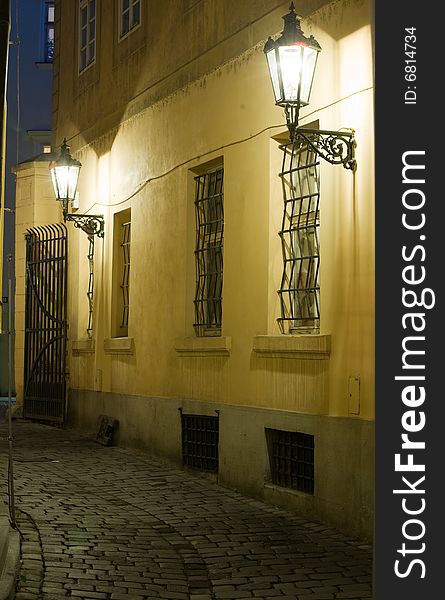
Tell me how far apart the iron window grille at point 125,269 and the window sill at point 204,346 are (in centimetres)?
278

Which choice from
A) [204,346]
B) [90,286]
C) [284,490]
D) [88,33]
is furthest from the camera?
[88,33]

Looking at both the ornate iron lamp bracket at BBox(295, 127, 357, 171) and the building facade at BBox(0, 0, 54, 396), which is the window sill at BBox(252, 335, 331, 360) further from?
the building facade at BBox(0, 0, 54, 396)

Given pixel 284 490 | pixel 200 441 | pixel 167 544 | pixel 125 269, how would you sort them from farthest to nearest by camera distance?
pixel 125 269 → pixel 200 441 → pixel 284 490 → pixel 167 544

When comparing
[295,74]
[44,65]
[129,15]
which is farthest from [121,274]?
[44,65]

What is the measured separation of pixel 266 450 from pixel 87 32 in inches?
348

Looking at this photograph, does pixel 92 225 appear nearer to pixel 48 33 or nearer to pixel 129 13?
pixel 129 13

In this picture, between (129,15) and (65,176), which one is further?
(65,176)

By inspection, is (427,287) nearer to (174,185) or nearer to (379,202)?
(379,202)

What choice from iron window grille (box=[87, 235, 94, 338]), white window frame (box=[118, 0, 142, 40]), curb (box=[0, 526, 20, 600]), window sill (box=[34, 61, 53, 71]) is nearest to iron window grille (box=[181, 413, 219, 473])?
curb (box=[0, 526, 20, 600])

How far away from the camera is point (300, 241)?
977 cm

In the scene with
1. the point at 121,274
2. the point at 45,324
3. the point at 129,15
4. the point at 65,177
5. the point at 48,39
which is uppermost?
the point at 48,39

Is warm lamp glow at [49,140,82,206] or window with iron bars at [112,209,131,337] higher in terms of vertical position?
warm lamp glow at [49,140,82,206]

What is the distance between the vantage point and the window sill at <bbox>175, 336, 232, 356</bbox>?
10703 millimetres

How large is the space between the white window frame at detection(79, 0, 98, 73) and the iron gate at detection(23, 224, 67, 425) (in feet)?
8.81
